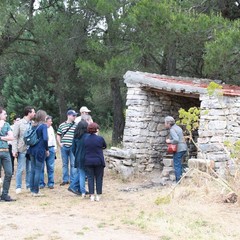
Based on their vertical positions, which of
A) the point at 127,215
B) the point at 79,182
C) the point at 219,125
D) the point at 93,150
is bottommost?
the point at 127,215

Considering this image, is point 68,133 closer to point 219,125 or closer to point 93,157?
point 93,157

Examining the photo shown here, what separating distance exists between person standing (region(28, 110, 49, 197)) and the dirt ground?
0.35 m

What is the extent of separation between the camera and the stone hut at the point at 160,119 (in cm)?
906

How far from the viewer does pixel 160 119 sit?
36.1 ft

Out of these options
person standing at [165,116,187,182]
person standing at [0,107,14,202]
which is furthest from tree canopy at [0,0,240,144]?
person standing at [0,107,14,202]

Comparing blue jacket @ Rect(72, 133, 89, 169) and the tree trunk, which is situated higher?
the tree trunk

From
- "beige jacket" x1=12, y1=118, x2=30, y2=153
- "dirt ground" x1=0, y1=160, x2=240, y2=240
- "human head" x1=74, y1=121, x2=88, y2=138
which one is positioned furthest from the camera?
"beige jacket" x1=12, y1=118, x2=30, y2=153

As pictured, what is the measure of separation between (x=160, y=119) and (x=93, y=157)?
3.45m

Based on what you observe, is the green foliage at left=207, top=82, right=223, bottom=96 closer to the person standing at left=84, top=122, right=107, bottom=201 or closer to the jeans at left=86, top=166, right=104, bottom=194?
the person standing at left=84, top=122, right=107, bottom=201

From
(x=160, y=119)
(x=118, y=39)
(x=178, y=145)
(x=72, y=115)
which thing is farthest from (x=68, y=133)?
(x=118, y=39)

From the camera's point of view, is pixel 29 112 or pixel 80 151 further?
pixel 29 112

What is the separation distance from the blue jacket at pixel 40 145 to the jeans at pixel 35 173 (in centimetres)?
7

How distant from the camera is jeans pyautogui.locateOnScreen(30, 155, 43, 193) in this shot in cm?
830

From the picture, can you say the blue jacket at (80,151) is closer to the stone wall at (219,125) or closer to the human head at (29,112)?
the human head at (29,112)
